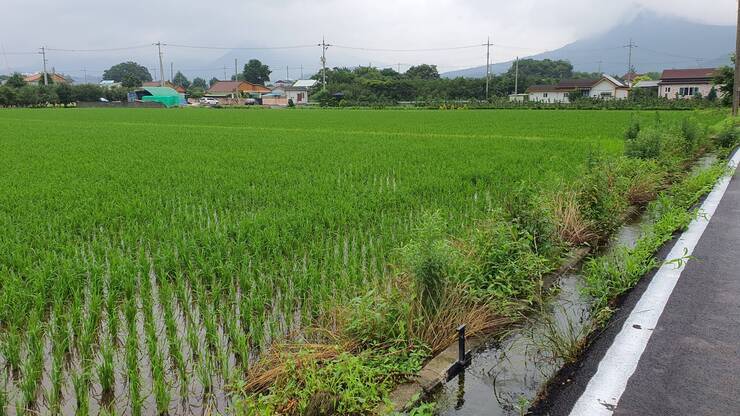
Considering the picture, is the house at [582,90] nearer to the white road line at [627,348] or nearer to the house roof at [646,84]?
the house roof at [646,84]

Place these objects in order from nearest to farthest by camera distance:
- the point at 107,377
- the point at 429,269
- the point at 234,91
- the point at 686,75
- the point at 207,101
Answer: the point at 107,377
the point at 429,269
the point at 686,75
the point at 207,101
the point at 234,91

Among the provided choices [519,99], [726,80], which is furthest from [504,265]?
[519,99]

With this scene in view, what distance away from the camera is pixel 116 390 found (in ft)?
9.30

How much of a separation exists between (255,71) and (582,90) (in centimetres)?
5149

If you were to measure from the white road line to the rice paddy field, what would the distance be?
63.6 inches

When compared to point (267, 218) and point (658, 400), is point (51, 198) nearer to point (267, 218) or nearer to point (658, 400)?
point (267, 218)

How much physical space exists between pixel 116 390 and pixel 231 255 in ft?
6.76

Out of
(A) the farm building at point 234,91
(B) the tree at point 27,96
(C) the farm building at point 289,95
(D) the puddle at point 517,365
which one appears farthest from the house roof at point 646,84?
(D) the puddle at point 517,365

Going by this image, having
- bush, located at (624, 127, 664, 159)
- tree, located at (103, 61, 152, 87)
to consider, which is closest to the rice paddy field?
bush, located at (624, 127, 664, 159)

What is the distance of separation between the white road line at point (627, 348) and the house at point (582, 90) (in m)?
54.5

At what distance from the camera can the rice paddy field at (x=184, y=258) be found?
2.91m

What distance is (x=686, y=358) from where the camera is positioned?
2.93 meters

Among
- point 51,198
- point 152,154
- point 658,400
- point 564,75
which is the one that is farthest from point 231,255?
point 564,75

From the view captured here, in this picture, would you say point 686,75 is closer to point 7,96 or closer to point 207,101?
point 207,101
